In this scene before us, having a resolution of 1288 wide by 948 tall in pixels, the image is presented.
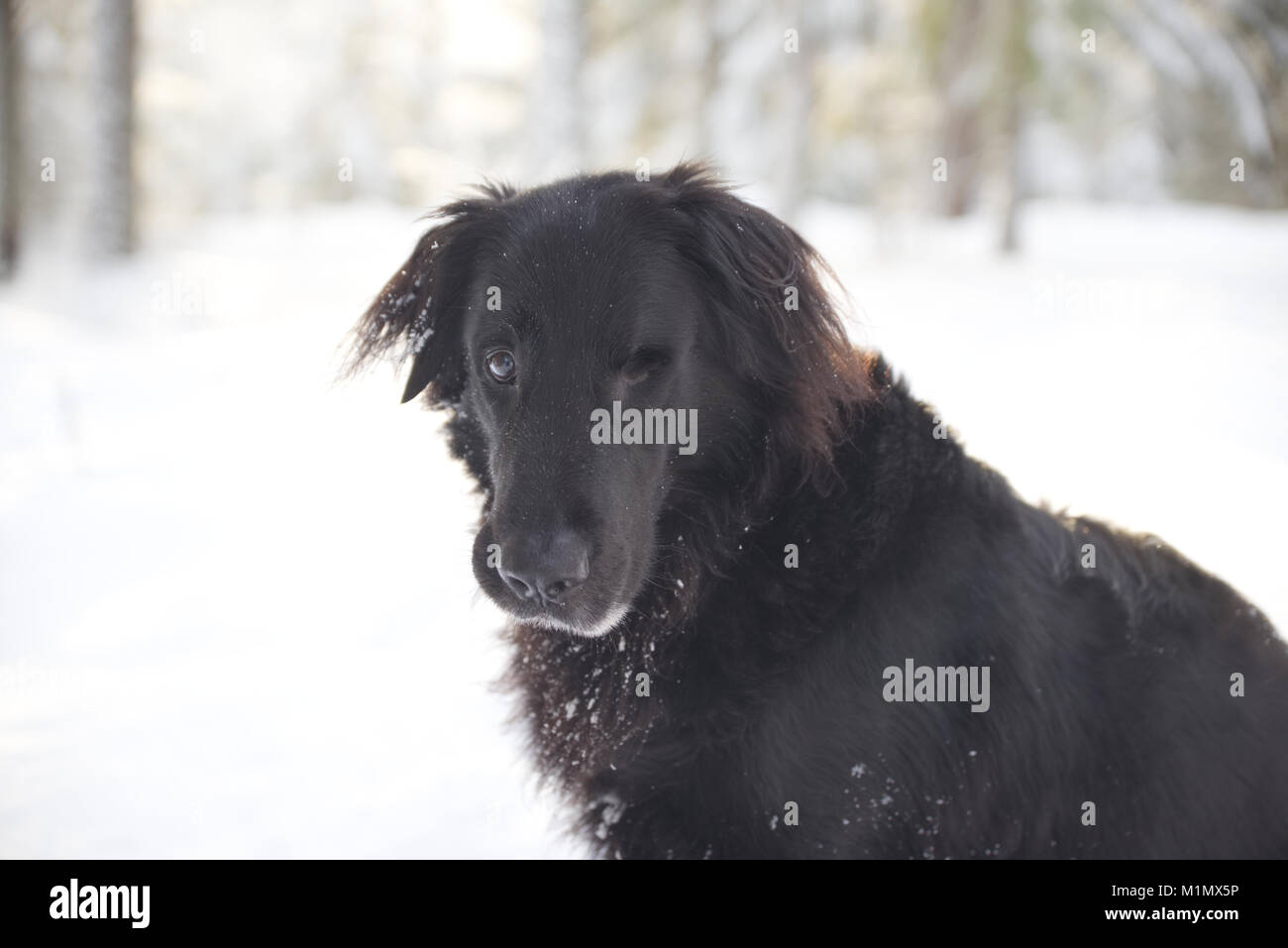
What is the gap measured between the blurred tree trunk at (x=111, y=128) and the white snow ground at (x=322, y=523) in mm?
1976

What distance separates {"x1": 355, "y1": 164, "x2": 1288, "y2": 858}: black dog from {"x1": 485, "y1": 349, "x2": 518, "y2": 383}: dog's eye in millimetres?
11

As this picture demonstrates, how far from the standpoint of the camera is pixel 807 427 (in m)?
2.40

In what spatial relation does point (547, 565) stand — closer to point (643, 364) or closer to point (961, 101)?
point (643, 364)

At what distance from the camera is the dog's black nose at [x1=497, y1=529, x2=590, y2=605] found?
2.06 meters

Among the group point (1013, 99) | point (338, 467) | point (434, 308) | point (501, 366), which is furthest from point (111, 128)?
point (501, 366)

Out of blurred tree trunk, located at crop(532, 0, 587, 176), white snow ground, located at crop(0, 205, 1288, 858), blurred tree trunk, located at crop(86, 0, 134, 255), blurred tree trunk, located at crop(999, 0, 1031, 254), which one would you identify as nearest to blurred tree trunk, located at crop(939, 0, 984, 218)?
blurred tree trunk, located at crop(999, 0, 1031, 254)

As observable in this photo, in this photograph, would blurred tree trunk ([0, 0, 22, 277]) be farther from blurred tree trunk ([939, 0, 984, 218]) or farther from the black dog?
blurred tree trunk ([939, 0, 984, 218])

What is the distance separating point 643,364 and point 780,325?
16.3 inches

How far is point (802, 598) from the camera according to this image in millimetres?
2309

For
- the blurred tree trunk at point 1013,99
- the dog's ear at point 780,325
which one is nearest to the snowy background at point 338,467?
the blurred tree trunk at point 1013,99

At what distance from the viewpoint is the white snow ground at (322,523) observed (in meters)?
3.42

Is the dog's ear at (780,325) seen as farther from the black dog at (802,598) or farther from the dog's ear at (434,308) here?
the dog's ear at (434,308)

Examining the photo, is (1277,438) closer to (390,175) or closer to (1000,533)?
(1000,533)
